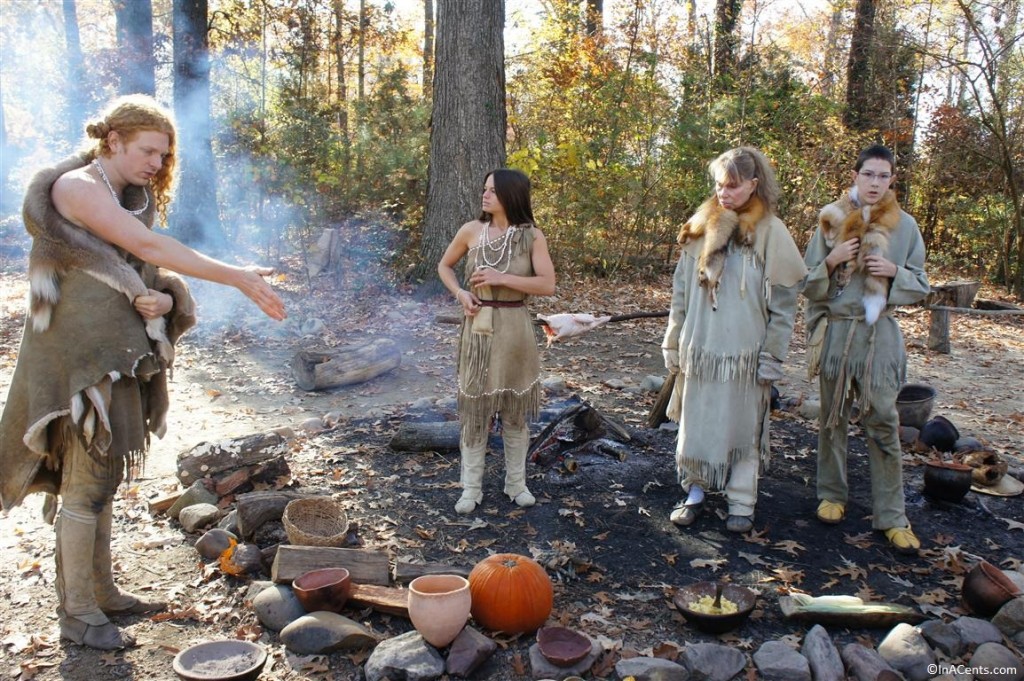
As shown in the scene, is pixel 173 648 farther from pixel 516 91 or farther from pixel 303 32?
pixel 303 32

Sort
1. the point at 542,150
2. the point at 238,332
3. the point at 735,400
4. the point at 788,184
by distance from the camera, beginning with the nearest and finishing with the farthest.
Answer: the point at 735,400, the point at 238,332, the point at 542,150, the point at 788,184

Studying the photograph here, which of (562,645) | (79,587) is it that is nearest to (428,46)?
(79,587)

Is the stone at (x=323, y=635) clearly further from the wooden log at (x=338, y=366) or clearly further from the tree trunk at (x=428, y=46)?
the tree trunk at (x=428, y=46)

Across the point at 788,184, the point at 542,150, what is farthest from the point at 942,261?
the point at 542,150

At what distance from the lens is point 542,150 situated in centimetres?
1158

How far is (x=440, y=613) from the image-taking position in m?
3.21

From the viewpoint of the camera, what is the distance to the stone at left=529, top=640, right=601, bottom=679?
10.3ft

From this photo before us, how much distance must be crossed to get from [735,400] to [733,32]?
10.8 metres

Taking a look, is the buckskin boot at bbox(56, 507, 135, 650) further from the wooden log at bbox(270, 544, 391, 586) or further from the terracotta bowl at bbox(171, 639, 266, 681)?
the wooden log at bbox(270, 544, 391, 586)

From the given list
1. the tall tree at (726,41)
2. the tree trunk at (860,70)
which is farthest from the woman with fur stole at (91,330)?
the tree trunk at (860,70)

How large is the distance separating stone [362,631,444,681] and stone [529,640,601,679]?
38 centimetres

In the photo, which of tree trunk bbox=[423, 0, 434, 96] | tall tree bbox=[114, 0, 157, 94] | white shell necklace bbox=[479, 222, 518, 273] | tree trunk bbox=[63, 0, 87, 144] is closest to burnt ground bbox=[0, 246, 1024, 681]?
white shell necklace bbox=[479, 222, 518, 273]

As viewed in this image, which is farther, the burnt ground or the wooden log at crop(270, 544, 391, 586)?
the wooden log at crop(270, 544, 391, 586)

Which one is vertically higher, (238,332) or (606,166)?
(606,166)
